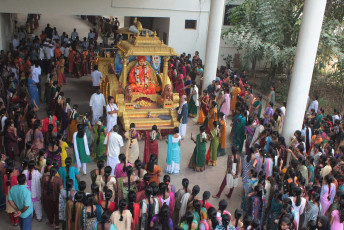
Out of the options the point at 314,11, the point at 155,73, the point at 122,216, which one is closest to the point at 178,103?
the point at 155,73

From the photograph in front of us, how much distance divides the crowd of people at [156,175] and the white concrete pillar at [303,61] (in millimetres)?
343

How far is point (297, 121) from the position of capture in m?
9.55

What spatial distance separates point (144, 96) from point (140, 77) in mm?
580

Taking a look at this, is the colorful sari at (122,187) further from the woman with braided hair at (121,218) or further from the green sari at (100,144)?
the green sari at (100,144)

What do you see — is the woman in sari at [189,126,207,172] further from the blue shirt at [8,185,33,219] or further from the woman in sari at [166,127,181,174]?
the blue shirt at [8,185,33,219]

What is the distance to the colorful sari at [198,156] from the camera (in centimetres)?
878

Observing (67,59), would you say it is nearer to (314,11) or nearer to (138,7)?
(138,7)

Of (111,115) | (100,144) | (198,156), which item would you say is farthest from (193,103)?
(100,144)

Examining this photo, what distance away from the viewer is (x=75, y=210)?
5875 mm

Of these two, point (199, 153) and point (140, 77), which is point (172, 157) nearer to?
point (199, 153)

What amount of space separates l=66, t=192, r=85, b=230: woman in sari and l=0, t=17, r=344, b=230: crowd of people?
0.6 inches

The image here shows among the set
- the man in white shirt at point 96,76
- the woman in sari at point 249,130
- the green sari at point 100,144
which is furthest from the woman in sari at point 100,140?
the man in white shirt at point 96,76

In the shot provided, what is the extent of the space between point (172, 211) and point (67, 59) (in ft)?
36.7

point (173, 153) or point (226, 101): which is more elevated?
point (226, 101)
